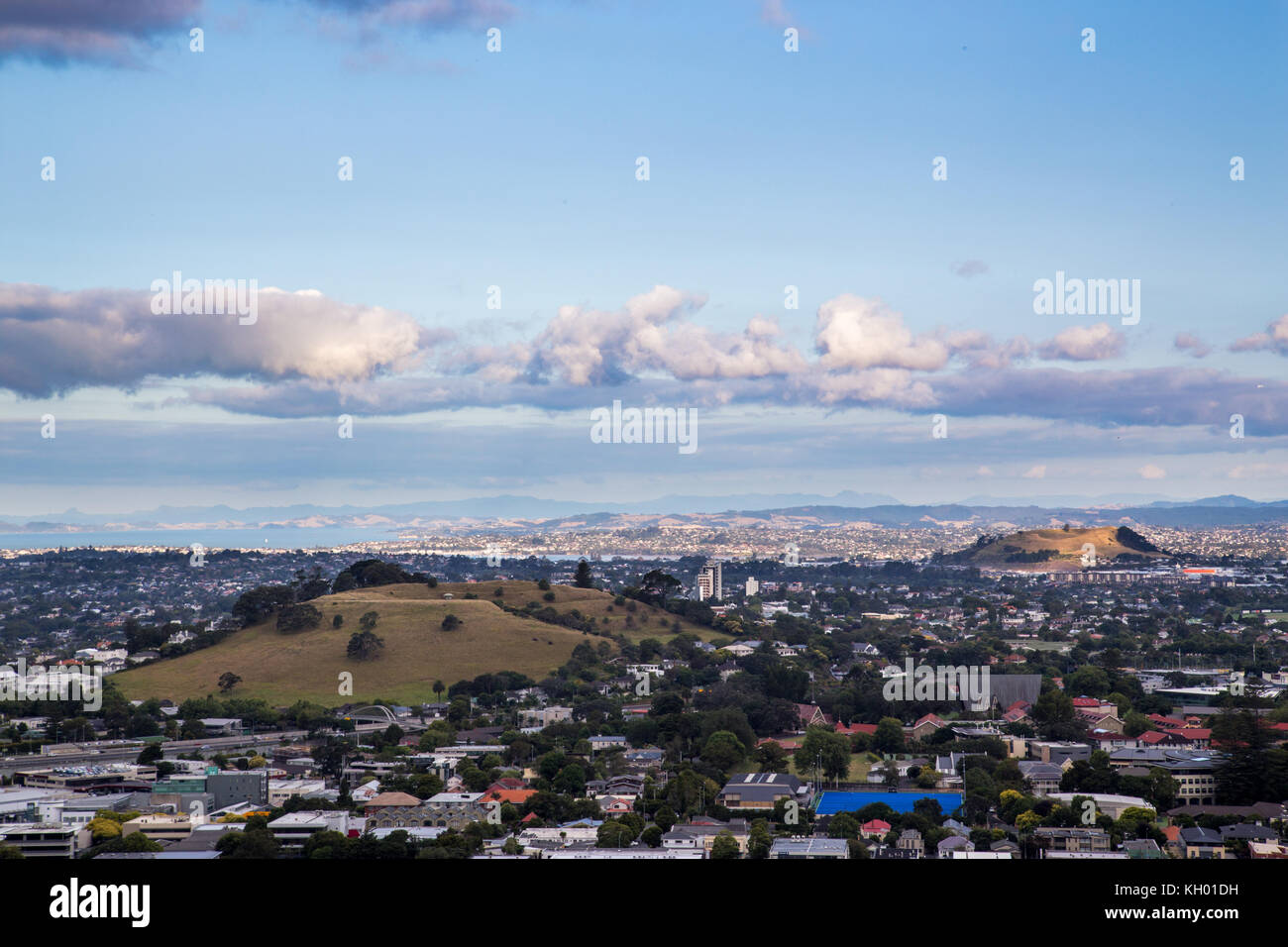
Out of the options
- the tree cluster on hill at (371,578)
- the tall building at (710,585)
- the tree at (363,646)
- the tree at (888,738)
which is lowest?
the tall building at (710,585)

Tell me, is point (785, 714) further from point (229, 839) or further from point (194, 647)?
point (194, 647)

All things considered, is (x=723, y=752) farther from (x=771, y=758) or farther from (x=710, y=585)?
(x=710, y=585)

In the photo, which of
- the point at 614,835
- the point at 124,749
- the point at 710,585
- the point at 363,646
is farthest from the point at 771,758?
the point at 710,585

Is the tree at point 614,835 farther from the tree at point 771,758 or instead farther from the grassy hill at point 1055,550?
the grassy hill at point 1055,550

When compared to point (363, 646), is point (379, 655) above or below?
below

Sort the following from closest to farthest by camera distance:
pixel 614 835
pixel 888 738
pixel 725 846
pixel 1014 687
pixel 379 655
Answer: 1. pixel 725 846
2. pixel 614 835
3. pixel 888 738
4. pixel 1014 687
5. pixel 379 655

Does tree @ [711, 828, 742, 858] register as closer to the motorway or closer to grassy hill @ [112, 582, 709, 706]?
the motorway

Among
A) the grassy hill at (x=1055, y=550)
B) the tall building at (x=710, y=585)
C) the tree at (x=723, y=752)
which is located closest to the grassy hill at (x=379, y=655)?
the tree at (x=723, y=752)
